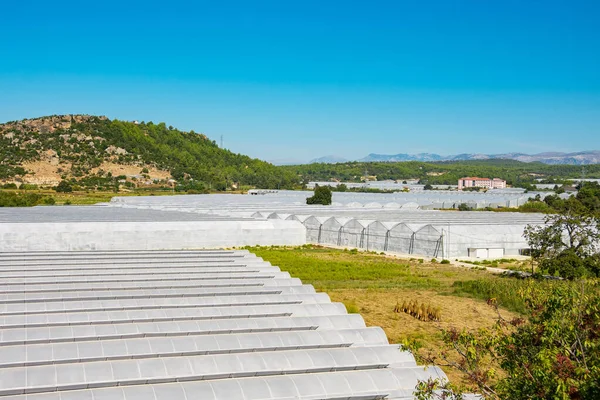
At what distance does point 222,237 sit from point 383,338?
27.2m

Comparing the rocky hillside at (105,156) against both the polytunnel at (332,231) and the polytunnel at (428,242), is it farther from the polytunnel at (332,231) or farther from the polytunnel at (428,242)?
the polytunnel at (428,242)

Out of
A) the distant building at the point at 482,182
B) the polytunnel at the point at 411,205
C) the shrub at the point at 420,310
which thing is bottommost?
the distant building at the point at 482,182

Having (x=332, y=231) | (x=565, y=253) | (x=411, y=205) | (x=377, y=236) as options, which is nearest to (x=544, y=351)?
(x=565, y=253)

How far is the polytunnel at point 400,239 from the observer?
137ft

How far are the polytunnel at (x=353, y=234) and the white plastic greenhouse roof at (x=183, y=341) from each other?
971 inches

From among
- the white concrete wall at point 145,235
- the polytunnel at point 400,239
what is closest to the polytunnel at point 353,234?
the polytunnel at point 400,239

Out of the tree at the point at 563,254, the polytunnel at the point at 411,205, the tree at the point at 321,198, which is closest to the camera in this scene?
the tree at the point at 563,254

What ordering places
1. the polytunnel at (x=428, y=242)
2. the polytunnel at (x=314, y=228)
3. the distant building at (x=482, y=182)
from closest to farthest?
the polytunnel at (x=428, y=242) → the polytunnel at (x=314, y=228) → the distant building at (x=482, y=182)

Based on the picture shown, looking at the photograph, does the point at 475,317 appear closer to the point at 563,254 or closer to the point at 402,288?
the point at 402,288

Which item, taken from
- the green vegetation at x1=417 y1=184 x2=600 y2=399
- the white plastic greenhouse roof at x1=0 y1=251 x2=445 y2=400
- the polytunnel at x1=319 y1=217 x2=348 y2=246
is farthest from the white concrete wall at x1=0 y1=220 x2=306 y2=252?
the green vegetation at x1=417 y1=184 x2=600 y2=399

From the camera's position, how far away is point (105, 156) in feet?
417

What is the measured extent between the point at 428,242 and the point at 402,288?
12368 millimetres

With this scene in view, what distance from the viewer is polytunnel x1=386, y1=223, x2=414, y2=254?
137ft

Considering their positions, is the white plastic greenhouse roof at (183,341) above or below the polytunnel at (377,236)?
above
